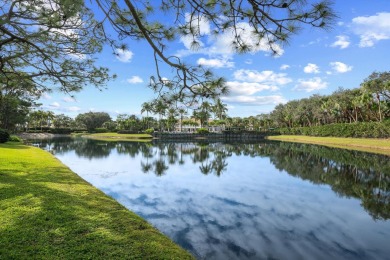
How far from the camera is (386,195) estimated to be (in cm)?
1095

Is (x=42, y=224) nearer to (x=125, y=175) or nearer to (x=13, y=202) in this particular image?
(x=13, y=202)

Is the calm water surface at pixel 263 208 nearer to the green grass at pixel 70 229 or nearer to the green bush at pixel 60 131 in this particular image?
the green grass at pixel 70 229

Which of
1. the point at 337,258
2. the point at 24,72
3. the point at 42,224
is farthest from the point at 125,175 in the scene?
the point at 337,258

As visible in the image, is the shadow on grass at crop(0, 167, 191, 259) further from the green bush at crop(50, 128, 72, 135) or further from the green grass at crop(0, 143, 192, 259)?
the green bush at crop(50, 128, 72, 135)

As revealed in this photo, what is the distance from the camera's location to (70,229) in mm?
4973

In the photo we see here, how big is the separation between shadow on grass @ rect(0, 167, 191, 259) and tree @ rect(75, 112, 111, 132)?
86488 millimetres

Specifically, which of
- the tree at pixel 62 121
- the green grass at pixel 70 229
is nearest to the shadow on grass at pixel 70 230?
the green grass at pixel 70 229

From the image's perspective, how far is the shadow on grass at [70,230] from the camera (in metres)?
4.18

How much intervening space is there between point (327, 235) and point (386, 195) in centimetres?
561

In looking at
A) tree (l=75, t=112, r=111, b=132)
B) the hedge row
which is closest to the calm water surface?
the hedge row

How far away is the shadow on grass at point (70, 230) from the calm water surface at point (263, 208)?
1397 millimetres

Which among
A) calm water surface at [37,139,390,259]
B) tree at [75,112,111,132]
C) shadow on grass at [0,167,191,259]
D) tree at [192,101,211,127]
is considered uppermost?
tree at [75,112,111,132]

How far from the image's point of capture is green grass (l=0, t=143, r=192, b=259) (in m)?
4.17

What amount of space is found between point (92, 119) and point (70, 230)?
90625 mm
